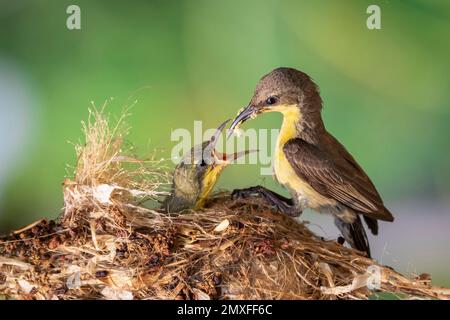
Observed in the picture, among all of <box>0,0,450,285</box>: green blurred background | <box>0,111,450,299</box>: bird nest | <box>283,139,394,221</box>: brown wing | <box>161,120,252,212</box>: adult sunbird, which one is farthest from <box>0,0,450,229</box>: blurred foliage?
<box>0,111,450,299</box>: bird nest

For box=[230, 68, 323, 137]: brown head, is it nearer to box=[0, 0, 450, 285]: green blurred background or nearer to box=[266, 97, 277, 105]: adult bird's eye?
box=[266, 97, 277, 105]: adult bird's eye

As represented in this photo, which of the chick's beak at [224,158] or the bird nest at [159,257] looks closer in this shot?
the bird nest at [159,257]

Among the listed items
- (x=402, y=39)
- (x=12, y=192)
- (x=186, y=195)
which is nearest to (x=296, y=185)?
(x=186, y=195)

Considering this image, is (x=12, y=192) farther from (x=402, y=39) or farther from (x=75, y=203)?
(x=402, y=39)

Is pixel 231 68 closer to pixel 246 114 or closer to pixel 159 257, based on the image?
pixel 246 114

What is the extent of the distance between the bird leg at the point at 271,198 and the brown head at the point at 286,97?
0.23 meters

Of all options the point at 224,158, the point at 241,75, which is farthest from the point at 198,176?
the point at 241,75

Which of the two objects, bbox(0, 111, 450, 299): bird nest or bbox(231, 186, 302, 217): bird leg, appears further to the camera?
bbox(231, 186, 302, 217): bird leg

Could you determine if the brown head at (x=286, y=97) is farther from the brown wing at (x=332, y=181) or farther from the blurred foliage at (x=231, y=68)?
the blurred foliage at (x=231, y=68)

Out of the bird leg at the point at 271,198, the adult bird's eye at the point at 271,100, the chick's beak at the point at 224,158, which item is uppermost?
the adult bird's eye at the point at 271,100

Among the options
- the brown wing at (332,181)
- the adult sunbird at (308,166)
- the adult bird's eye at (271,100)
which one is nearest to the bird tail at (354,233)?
the adult sunbird at (308,166)

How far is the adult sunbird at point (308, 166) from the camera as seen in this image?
229 centimetres

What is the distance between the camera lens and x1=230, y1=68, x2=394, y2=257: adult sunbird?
2.29 m

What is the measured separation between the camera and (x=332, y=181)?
231cm
